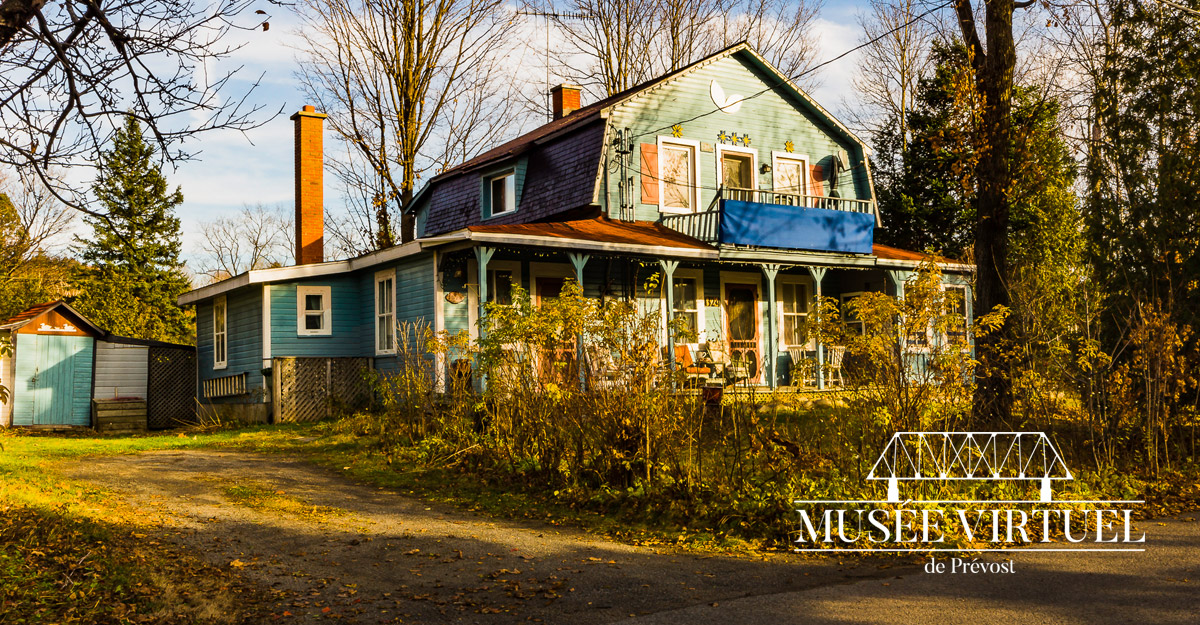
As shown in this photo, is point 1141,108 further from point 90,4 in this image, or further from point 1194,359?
point 90,4

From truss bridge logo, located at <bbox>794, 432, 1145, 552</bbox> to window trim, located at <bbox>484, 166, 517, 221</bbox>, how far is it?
1503cm

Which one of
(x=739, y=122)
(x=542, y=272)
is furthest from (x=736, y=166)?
(x=542, y=272)

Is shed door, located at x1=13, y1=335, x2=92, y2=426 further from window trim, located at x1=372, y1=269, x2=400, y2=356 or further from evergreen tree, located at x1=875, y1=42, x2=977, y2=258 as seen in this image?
evergreen tree, located at x1=875, y1=42, x2=977, y2=258

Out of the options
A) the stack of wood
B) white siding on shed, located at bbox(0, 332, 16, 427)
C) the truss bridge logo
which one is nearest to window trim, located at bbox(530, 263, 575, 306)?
the stack of wood

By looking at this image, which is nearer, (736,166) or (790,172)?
(736,166)

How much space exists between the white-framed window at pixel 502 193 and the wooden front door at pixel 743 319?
556 cm

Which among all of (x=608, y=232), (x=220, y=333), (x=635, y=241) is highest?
(x=608, y=232)

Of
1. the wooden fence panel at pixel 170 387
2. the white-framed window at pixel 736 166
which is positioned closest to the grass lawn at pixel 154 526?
the wooden fence panel at pixel 170 387

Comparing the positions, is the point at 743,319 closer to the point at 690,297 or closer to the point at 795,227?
the point at 690,297

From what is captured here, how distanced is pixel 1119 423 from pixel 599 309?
5.87 m

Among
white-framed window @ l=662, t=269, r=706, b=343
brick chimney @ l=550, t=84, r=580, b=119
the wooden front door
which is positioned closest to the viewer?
white-framed window @ l=662, t=269, r=706, b=343

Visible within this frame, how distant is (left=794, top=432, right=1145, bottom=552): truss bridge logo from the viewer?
7602mm

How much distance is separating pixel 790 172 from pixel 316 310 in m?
11.4

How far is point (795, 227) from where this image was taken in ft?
65.5
